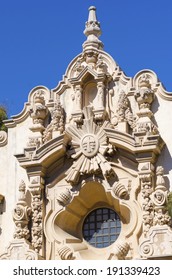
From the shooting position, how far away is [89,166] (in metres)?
25.4

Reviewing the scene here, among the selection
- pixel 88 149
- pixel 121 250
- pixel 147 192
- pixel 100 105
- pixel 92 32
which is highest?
pixel 92 32

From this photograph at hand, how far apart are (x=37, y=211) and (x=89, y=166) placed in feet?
6.46

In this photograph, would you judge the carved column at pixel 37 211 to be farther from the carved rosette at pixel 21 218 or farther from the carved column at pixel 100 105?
the carved column at pixel 100 105

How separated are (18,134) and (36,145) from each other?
1344 millimetres

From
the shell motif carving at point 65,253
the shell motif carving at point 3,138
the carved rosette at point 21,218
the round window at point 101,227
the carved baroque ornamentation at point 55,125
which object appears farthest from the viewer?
the shell motif carving at point 3,138

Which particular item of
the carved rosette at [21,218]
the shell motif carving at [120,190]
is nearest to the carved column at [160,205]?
the shell motif carving at [120,190]

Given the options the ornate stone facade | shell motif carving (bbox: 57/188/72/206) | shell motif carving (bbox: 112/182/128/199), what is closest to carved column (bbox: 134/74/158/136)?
the ornate stone facade

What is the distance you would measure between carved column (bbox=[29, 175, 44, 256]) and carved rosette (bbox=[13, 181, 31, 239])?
0.57 feet

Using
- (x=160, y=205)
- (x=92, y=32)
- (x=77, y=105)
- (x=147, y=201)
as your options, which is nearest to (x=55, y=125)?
(x=77, y=105)

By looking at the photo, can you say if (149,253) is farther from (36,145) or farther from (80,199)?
(36,145)

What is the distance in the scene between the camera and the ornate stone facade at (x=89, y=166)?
24688 mm

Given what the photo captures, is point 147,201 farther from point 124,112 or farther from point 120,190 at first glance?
point 124,112

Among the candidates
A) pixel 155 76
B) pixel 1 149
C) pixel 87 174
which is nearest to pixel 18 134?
pixel 1 149

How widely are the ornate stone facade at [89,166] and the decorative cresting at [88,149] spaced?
28 mm
